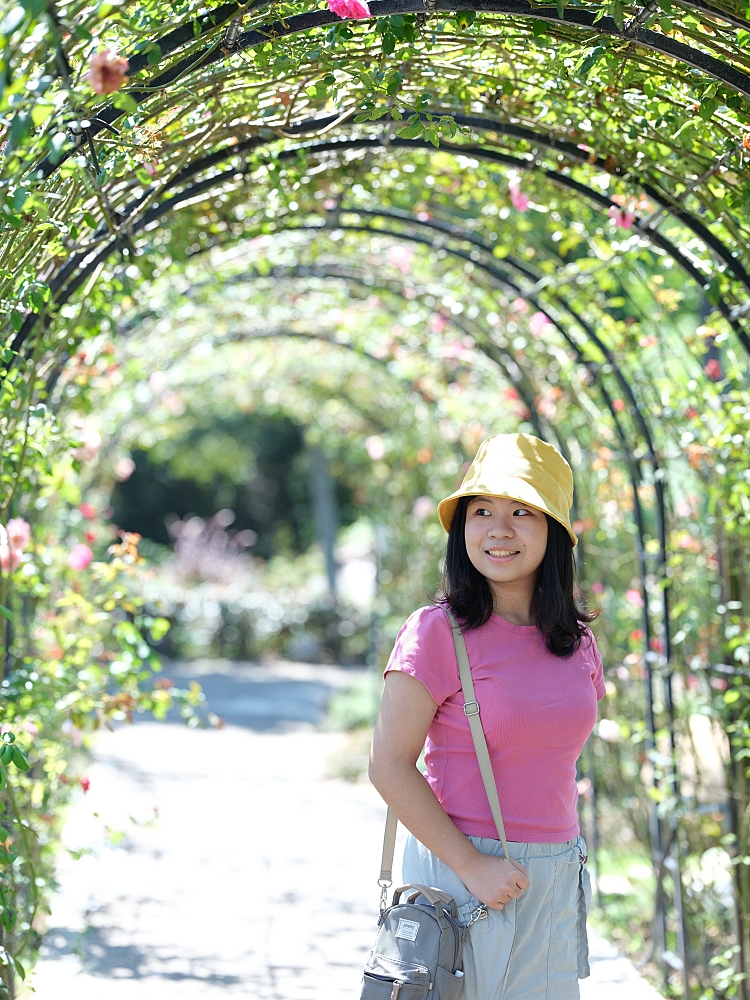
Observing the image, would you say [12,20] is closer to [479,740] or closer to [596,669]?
[479,740]

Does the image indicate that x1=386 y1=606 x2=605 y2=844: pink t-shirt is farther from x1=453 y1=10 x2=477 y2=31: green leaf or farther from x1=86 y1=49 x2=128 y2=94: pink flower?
x1=453 y1=10 x2=477 y2=31: green leaf

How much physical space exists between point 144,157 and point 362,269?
233 centimetres

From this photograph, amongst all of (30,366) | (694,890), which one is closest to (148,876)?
(694,890)

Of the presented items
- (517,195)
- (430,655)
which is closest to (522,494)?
(430,655)

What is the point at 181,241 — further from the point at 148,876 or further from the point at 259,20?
the point at 148,876

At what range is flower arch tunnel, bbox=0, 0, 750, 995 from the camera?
1.74 m

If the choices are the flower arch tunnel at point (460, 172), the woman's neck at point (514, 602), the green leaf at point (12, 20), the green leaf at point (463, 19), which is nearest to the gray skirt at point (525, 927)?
the woman's neck at point (514, 602)

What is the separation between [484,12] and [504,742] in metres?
1.26

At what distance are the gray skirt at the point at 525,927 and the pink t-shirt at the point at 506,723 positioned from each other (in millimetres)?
41

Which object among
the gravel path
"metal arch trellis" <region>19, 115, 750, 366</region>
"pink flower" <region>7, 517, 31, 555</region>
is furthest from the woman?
"pink flower" <region>7, 517, 31, 555</region>

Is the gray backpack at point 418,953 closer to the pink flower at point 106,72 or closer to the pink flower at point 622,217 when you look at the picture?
the pink flower at point 106,72

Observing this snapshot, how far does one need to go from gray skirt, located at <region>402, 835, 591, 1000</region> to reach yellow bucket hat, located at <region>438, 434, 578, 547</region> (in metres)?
0.54

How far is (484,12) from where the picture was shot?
1.79m

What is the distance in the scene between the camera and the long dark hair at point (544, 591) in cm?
171
